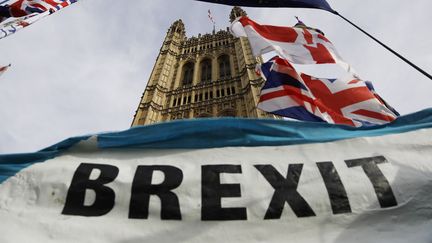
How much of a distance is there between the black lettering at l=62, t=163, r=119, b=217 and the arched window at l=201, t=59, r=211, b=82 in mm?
31233

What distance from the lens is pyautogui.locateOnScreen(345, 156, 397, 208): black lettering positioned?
244 centimetres

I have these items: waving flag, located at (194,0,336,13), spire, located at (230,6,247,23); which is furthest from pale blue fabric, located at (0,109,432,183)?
spire, located at (230,6,247,23)

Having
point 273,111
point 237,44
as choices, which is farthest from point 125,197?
point 237,44

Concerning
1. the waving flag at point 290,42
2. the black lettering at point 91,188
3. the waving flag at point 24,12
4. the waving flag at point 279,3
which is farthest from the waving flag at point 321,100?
the waving flag at point 24,12

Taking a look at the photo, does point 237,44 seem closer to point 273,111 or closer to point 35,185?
point 273,111

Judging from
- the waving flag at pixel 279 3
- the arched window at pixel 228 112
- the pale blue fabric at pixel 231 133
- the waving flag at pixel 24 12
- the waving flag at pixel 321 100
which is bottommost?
the pale blue fabric at pixel 231 133

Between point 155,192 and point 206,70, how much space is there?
3376 centimetres

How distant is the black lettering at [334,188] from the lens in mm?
2420

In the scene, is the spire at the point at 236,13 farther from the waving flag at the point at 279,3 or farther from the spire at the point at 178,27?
the waving flag at the point at 279,3

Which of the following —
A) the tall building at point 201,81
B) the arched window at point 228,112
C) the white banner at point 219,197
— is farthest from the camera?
the tall building at point 201,81

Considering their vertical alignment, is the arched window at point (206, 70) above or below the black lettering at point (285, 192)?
above

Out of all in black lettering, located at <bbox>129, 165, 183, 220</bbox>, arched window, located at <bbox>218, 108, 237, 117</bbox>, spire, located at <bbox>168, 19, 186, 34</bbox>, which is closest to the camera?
black lettering, located at <bbox>129, 165, 183, 220</bbox>

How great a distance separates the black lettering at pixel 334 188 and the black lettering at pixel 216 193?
2.36ft

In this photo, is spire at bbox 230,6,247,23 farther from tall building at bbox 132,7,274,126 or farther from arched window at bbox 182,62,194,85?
arched window at bbox 182,62,194,85
